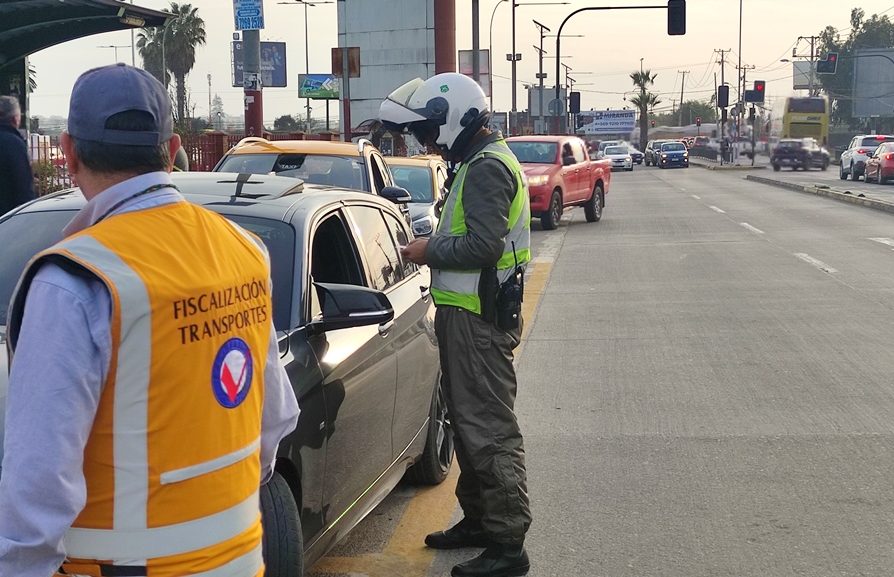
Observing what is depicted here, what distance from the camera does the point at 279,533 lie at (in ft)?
11.3

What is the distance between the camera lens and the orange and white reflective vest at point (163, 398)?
201 centimetres

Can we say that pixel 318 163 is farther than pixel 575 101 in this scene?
No

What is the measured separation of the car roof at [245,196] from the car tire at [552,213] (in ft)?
54.2

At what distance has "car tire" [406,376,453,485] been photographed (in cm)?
561

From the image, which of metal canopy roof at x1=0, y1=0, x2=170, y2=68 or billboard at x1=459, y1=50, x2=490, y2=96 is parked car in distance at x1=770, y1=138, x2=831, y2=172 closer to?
billboard at x1=459, y1=50, x2=490, y2=96

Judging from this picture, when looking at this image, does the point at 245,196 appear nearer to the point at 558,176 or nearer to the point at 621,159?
the point at 558,176

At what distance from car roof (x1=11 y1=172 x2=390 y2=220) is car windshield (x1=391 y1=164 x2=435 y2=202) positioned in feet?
32.9

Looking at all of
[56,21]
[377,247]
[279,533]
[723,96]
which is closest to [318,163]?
[56,21]

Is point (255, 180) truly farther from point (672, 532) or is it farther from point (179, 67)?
point (179, 67)

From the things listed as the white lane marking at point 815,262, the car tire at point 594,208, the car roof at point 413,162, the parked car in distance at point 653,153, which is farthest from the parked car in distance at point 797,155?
the car roof at point 413,162

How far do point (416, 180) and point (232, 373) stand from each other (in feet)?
43.7

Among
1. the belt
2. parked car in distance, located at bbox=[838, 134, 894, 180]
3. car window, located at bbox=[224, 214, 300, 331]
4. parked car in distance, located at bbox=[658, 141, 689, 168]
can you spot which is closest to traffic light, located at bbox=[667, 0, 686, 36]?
parked car in distance, located at bbox=[838, 134, 894, 180]

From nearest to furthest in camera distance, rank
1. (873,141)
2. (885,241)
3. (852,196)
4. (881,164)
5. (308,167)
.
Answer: (308,167) < (885,241) < (852,196) < (881,164) < (873,141)

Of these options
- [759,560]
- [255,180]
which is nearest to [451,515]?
[759,560]
